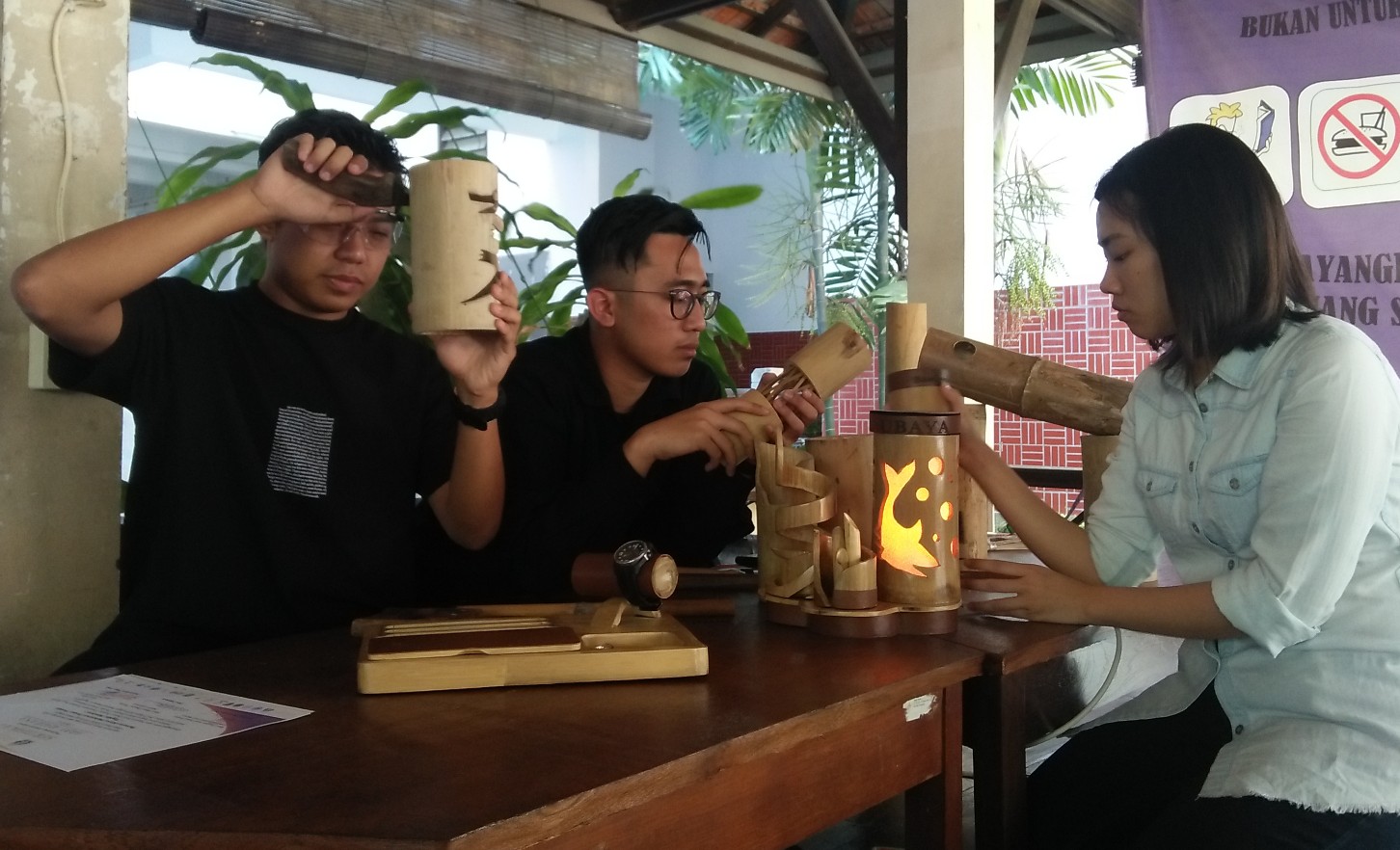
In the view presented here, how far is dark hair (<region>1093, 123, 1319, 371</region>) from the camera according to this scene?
1427 millimetres

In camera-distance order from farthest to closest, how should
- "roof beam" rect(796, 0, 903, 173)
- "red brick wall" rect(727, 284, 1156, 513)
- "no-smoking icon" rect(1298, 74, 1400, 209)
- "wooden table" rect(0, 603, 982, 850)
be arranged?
"red brick wall" rect(727, 284, 1156, 513) → "roof beam" rect(796, 0, 903, 173) → "no-smoking icon" rect(1298, 74, 1400, 209) → "wooden table" rect(0, 603, 982, 850)

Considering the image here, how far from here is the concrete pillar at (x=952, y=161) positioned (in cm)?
293

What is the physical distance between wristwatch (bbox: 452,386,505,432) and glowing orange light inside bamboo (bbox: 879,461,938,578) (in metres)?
0.59

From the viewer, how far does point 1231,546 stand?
1.48 m

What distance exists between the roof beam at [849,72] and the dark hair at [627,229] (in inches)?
85.8

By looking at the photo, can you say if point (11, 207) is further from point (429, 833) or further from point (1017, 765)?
point (1017, 765)

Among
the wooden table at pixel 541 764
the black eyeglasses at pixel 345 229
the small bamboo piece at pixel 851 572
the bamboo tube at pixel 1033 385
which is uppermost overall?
the black eyeglasses at pixel 345 229

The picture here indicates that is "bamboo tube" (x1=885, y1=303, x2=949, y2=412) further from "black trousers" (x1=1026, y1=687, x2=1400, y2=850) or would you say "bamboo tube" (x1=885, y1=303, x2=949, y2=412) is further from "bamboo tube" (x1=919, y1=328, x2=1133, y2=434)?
"black trousers" (x1=1026, y1=687, x2=1400, y2=850)

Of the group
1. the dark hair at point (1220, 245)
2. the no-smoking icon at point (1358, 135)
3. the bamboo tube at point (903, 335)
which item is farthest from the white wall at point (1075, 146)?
the dark hair at point (1220, 245)

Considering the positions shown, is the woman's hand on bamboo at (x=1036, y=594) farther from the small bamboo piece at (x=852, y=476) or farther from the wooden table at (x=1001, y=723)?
the small bamboo piece at (x=852, y=476)

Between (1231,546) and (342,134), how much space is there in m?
1.41

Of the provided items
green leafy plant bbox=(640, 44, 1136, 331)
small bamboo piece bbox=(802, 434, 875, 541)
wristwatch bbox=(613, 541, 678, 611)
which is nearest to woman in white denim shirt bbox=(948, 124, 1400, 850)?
small bamboo piece bbox=(802, 434, 875, 541)

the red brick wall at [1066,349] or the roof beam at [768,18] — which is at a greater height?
the roof beam at [768,18]

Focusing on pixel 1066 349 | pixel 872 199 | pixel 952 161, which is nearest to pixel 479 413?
pixel 952 161
